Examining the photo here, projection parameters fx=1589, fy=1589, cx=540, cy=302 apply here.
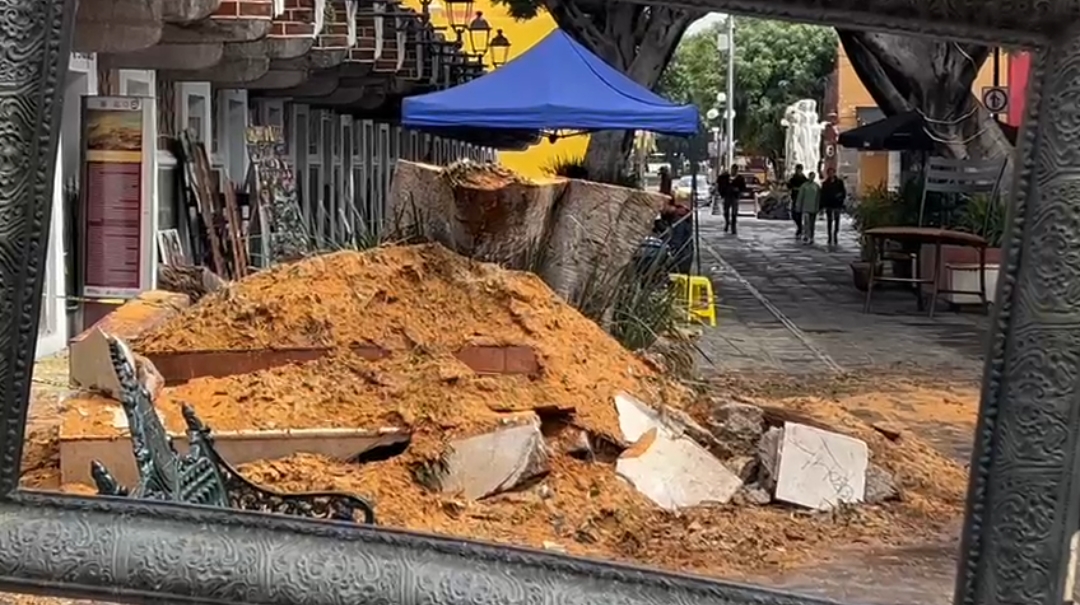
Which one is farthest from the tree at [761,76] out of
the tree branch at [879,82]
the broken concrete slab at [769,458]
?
the broken concrete slab at [769,458]

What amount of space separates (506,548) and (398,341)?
14.5ft

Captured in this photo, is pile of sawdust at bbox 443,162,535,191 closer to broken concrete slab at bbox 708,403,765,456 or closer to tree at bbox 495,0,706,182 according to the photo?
broken concrete slab at bbox 708,403,765,456

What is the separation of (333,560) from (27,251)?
2.28ft

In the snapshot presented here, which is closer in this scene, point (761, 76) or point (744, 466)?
point (744, 466)

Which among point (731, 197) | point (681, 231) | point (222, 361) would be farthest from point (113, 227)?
point (731, 197)

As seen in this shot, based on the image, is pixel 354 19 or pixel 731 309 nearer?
pixel 354 19

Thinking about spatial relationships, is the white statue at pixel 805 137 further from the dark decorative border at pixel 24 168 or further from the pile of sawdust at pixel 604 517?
the dark decorative border at pixel 24 168

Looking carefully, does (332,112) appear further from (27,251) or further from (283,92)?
(27,251)

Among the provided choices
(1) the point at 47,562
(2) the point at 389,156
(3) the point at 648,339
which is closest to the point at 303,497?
(1) the point at 47,562

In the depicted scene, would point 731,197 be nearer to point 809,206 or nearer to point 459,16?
point 809,206

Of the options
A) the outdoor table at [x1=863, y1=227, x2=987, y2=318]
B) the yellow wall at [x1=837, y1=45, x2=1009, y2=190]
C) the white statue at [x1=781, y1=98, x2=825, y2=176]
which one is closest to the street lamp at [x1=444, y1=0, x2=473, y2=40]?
the outdoor table at [x1=863, y1=227, x2=987, y2=318]

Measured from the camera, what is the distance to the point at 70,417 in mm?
6301

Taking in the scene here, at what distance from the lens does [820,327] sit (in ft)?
49.5

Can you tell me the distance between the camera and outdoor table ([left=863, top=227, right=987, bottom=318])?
15.2m
